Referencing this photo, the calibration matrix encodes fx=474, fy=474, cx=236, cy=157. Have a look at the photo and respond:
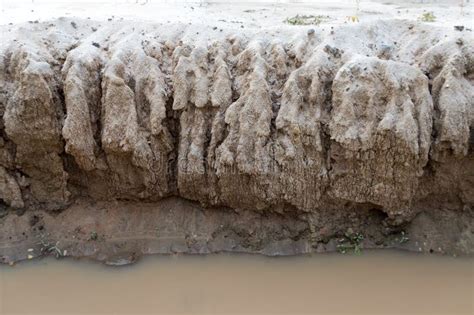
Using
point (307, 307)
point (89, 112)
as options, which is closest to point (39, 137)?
point (89, 112)

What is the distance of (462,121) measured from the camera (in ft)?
16.4

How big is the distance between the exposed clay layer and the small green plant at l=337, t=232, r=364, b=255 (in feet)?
0.44

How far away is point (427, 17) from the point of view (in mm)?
6324

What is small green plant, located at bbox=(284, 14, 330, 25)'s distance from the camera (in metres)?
6.28

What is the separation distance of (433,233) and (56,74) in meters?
4.69

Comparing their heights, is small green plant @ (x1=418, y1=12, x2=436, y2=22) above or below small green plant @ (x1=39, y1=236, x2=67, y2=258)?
above

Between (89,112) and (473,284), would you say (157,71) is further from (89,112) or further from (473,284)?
(473,284)

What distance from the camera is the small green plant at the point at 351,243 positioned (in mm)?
5449

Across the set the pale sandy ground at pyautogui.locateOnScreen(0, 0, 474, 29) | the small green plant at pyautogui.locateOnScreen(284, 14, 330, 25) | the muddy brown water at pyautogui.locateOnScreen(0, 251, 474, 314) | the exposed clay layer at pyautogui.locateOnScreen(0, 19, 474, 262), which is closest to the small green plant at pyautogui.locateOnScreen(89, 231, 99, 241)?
the muddy brown water at pyautogui.locateOnScreen(0, 251, 474, 314)

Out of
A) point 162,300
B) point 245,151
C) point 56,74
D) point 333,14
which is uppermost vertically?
point 333,14

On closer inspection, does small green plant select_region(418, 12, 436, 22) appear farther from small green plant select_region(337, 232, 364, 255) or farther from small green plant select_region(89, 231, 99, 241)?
small green plant select_region(89, 231, 99, 241)

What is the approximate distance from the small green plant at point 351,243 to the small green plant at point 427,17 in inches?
116

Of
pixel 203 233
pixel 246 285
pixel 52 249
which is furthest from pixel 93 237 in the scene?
pixel 246 285

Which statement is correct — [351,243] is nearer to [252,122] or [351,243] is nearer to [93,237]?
[252,122]
